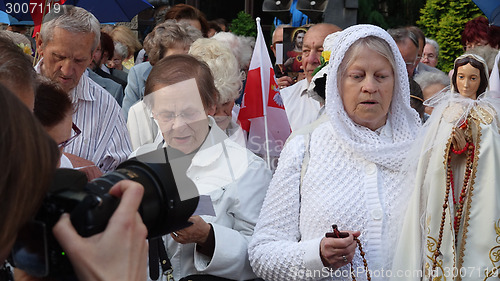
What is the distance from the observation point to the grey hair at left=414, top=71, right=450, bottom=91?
5.71 metres

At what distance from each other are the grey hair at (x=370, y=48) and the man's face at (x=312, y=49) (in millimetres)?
1963

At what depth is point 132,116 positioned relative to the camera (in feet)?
13.8

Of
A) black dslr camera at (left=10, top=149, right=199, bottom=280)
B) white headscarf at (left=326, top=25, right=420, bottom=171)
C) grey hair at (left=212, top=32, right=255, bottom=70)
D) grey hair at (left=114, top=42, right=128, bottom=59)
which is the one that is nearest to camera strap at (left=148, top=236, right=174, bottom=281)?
white headscarf at (left=326, top=25, right=420, bottom=171)

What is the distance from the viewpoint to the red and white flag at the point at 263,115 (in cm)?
438

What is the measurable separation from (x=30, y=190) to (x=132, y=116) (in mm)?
3069

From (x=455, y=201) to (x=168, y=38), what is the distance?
2803 millimetres

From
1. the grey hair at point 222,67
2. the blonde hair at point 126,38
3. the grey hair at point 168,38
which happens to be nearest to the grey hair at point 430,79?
the grey hair at point 168,38

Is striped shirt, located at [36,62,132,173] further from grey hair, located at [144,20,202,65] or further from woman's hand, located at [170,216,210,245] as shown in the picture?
grey hair, located at [144,20,202,65]

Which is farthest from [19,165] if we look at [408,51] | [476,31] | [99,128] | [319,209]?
[476,31]

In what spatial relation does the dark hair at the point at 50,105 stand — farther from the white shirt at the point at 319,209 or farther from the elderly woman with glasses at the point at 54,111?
the white shirt at the point at 319,209

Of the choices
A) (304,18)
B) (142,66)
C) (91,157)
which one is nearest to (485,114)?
(91,157)

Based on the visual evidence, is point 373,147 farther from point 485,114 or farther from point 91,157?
point 91,157

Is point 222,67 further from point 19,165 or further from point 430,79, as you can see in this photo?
point 19,165

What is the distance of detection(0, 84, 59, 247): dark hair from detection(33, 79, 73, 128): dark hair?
4.30ft
